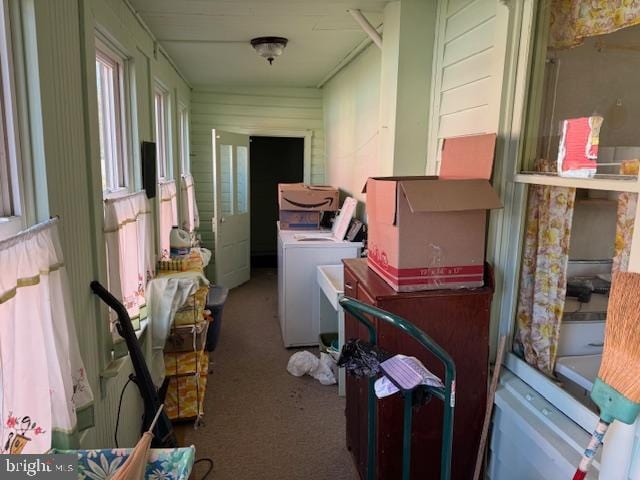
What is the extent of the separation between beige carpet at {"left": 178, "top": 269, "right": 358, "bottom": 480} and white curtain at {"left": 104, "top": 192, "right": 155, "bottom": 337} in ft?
2.90

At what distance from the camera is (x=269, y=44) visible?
3.58 meters

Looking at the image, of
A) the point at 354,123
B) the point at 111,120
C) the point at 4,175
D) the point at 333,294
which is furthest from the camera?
the point at 354,123

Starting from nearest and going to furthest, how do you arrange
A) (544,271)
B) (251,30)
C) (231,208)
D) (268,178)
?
(544,271) < (251,30) < (231,208) < (268,178)

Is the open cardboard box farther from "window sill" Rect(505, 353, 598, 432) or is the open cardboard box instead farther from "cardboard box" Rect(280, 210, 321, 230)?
"cardboard box" Rect(280, 210, 321, 230)

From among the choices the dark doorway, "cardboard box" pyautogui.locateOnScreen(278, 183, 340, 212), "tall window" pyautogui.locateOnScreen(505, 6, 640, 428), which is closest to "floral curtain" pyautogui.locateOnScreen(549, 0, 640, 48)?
"tall window" pyautogui.locateOnScreen(505, 6, 640, 428)

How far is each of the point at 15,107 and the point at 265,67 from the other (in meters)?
3.70

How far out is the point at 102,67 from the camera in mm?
2447

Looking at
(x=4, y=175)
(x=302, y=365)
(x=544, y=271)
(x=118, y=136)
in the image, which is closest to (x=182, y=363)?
(x=302, y=365)

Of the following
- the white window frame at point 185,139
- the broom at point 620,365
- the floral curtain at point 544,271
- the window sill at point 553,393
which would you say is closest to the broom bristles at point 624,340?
the broom at point 620,365

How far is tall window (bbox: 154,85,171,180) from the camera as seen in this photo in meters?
4.02

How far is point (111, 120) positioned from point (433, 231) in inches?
76.2

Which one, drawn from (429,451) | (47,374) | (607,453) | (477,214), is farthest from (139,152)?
(607,453)

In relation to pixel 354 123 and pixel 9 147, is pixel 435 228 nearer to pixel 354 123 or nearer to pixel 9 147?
pixel 9 147

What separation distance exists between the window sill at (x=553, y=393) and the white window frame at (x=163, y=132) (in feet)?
10.6
